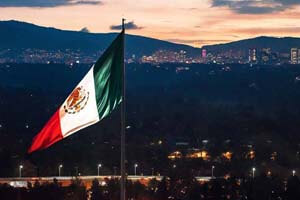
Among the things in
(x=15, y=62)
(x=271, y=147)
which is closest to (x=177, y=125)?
(x=271, y=147)

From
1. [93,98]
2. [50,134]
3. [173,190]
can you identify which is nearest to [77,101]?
[93,98]

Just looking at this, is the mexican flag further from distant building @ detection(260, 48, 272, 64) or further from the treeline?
distant building @ detection(260, 48, 272, 64)

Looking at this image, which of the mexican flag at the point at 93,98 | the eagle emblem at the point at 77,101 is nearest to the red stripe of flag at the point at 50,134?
the mexican flag at the point at 93,98

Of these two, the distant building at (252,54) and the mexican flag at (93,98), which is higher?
the distant building at (252,54)

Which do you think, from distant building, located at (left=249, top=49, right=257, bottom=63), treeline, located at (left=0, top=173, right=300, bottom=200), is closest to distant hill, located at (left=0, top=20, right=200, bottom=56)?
distant building, located at (left=249, top=49, right=257, bottom=63)

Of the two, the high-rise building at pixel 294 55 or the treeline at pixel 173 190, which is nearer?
the treeline at pixel 173 190

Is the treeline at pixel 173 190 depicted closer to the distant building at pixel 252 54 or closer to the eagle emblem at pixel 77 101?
the eagle emblem at pixel 77 101

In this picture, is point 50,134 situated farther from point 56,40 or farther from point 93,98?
point 56,40

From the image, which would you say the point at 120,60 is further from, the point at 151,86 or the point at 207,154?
the point at 151,86
